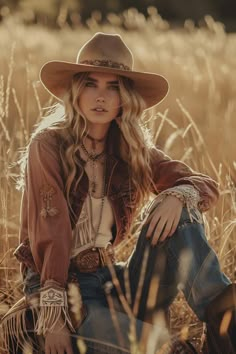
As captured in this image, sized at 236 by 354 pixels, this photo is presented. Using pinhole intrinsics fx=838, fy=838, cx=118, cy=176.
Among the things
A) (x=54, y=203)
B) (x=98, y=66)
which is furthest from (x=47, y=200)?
(x=98, y=66)

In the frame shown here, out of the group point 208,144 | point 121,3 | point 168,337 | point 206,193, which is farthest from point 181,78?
point 121,3

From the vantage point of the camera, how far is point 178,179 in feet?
10.2

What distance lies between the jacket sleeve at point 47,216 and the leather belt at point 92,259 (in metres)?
0.17

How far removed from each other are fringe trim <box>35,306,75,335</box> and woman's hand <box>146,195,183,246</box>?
407mm

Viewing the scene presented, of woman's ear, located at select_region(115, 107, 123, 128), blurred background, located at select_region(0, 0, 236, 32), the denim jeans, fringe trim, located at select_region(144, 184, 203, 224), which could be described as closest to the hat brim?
woman's ear, located at select_region(115, 107, 123, 128)

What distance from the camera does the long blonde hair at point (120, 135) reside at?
2.87 metres

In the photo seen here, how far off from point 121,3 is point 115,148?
22726mm

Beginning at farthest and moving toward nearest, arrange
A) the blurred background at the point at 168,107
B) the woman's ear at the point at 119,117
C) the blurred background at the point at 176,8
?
the blurred background at the point at 176,8, the blurred background at the point at 168,107, the woman's ear at the point at 119,117

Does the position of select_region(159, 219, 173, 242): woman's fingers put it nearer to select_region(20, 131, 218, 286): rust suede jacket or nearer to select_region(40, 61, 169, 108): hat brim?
select_region(20, 131, 218, 286): rust suede jacket

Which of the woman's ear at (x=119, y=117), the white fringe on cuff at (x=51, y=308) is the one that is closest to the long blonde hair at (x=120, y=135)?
the woman's ear at (x=119, y=117)

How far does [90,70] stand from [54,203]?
1.60 feet

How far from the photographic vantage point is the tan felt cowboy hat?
290cm

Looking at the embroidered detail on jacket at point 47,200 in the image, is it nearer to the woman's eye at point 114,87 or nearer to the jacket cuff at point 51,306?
the jacket cuff at point 51,306

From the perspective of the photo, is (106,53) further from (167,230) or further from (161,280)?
(161,280)
